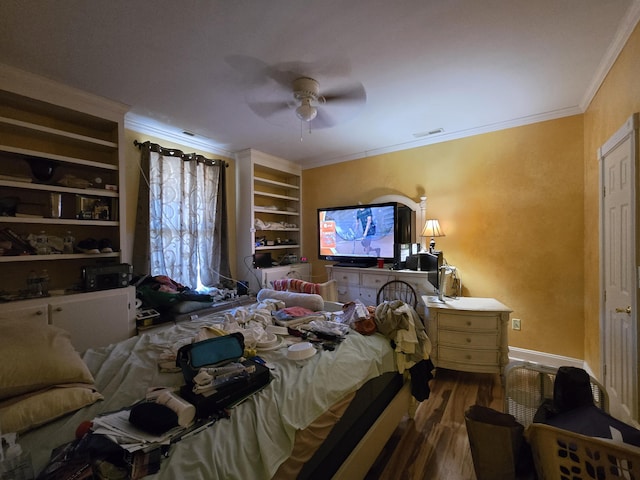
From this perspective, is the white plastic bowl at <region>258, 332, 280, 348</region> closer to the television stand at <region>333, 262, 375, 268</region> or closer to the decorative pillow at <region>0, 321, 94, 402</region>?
the decorative pillow at <region>0, 321, 94, 402</region>

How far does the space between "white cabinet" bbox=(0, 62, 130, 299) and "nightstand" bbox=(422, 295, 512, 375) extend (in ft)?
9.98

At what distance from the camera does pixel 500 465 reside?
103cm

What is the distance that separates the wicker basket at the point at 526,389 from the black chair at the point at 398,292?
1477 mm

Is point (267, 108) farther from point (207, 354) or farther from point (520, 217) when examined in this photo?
point (520, 217)

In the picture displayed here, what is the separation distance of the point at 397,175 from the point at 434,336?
2.11 m

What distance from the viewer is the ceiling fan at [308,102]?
2.00m

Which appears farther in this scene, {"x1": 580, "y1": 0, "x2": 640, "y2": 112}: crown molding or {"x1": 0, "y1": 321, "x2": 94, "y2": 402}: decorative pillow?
{"x1": 580, "y1": 0, "x2": 640, "y2": 112}: crown molding

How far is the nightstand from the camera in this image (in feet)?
7.40

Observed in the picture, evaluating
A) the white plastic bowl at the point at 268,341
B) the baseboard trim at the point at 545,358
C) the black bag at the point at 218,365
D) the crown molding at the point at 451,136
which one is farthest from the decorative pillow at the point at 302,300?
the crown molding at the point at 451,136

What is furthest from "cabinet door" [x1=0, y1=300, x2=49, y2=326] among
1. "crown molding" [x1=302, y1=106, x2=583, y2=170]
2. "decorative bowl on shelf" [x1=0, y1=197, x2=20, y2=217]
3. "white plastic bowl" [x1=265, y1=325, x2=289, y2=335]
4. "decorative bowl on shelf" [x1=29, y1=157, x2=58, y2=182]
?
"crown molding" [x1=302, y1=106, x2=583, y2=170]

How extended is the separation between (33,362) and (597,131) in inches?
152

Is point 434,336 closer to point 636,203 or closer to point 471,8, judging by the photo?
point 636,203

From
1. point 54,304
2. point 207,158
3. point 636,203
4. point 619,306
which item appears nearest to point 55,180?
point 54,304

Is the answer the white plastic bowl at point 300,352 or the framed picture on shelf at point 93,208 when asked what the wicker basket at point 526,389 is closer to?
the white plastic bowl at point 300,352
